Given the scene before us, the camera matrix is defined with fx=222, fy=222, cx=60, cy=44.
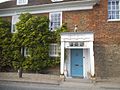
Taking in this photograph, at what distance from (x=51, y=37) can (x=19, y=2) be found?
258 inches

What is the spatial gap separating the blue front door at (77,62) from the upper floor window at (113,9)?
13.4 ft

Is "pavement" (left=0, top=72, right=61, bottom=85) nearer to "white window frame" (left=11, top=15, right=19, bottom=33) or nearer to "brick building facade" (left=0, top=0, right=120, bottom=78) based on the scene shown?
"brick building facade" (left=0, top=0, right=120, bottom=78)

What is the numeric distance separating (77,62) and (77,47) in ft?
6.04

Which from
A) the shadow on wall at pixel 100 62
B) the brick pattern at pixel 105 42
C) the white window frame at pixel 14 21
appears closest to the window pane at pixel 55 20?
the brick pattern at pixel 105 42

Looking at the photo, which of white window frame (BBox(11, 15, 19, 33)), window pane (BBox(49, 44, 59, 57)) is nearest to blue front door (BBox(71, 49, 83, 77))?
window pane (BBox(49, 44, 59, 57))

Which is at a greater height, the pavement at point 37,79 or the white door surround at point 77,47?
the white door surround at point 77,47

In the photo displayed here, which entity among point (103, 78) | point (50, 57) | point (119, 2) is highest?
point (119, 2)

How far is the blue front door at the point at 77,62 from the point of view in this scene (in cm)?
2009

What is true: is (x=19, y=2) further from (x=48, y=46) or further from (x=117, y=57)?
(x=117, y=57)

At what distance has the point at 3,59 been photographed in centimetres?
2300

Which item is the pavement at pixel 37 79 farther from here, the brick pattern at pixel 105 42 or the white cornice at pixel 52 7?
the white cornice at pixel 52 7

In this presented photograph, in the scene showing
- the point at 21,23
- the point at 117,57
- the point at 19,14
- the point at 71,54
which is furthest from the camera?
the point at 19,14

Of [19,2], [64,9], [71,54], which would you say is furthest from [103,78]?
[19,2]

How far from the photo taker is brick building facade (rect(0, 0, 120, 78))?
18.9 metres
